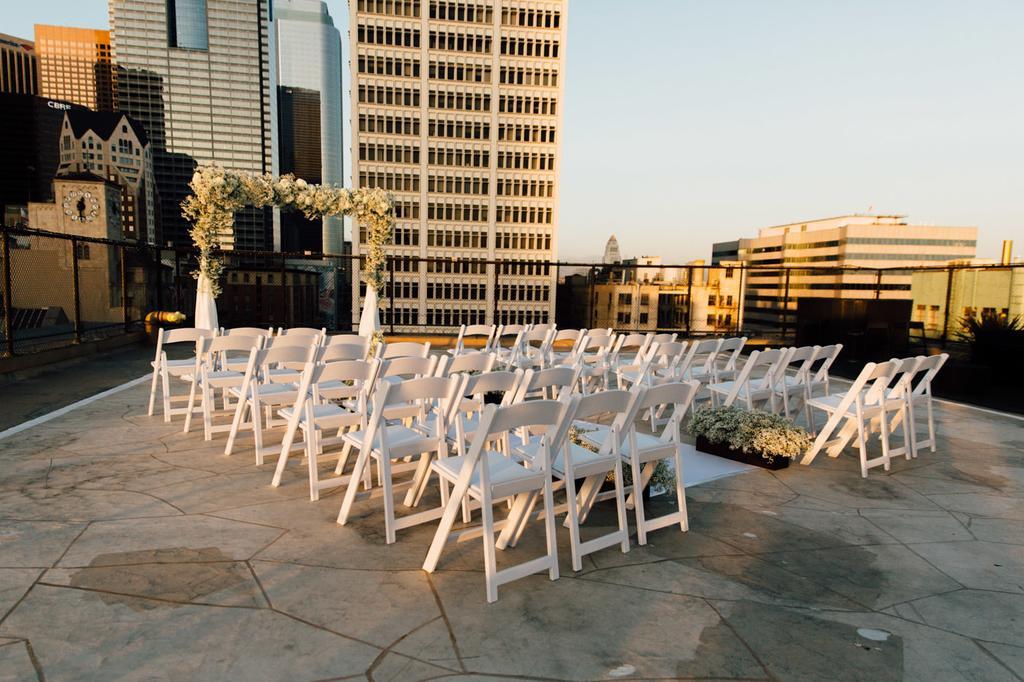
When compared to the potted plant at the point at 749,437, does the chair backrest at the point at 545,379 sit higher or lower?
higher

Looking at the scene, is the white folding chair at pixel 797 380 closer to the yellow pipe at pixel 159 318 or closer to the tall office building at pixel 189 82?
the yellow pipe at pixel 159 318

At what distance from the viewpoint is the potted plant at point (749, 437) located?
16.0 ft

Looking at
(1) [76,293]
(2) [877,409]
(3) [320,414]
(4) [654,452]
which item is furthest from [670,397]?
(1) [76,293]

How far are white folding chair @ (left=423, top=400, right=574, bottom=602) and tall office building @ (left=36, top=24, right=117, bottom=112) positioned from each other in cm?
21736

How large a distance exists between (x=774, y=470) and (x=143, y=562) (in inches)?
176

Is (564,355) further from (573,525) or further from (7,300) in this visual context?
(7,300)

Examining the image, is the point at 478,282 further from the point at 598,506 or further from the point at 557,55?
the point at 598,506

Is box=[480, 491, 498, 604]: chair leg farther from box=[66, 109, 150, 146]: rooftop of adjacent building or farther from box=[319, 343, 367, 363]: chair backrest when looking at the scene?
box=[66, 109, 150, 146]: rooftop of adjacent building

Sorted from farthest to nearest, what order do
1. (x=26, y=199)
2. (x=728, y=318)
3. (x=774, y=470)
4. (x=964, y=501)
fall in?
1. (x=26, y=199)
2. (x=728, y=318)
3. (x=774, y=470)
4. (x=964, y=501)

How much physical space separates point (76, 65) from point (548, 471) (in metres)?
232

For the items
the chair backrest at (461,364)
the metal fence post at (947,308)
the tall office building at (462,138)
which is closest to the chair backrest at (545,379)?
the chair backrest at (461,364)

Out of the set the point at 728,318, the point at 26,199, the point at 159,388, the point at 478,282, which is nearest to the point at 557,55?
the point at 478,282

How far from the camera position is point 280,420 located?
5992 mm

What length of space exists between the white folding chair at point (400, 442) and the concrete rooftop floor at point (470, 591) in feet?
0.43
